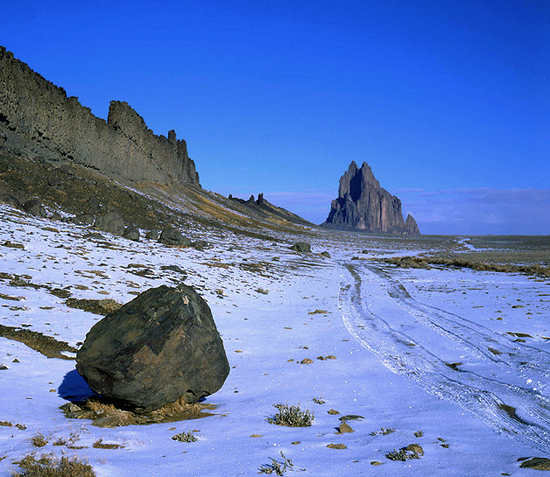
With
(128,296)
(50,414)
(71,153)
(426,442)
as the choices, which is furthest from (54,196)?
(426,442)

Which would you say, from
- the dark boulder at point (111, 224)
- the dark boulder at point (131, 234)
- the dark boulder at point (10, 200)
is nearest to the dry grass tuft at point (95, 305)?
the dark boulder at point (131, 234)

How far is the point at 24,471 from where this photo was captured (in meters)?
4.59

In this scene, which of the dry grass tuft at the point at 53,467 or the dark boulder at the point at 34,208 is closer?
the dry grass tuft at the point at 53,467

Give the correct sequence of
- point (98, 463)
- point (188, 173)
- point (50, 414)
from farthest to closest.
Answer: point (188, 173) < point (50, 414) < point (98, 463)

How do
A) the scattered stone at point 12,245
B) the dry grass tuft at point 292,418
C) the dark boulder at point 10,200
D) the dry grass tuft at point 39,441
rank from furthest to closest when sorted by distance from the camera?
the dark boulder at point 10,200, the scattered stone at point 12,245, the dry grass tuft at point 292,418, the dry grass tuft at point 39,441

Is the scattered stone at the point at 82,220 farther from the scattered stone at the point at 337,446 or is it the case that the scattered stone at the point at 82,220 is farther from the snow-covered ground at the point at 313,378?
the scattered stone at the point at 337,446

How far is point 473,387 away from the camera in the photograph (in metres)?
8.39

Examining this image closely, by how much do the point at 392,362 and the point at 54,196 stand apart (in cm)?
3863

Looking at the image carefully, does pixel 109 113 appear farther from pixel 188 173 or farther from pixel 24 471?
pixel 24 471

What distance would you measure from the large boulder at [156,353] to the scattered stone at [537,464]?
16.1 ft

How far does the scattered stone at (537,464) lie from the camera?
15.9 feet

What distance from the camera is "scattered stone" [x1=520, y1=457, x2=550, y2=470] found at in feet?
15.9

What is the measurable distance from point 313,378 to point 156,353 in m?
4.00

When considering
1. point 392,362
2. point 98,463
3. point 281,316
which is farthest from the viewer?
point 281,316
